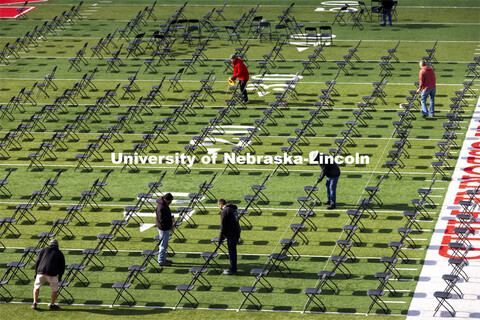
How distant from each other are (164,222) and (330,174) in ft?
16.9

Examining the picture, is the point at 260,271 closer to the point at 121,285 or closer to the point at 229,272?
the point at 229,272

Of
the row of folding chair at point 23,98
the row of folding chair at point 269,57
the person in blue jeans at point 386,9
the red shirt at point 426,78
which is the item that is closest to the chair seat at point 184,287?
the red shirt at point 426,78

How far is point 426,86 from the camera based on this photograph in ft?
114

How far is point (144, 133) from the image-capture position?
35281 mm

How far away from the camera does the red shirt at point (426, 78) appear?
34.6 metres

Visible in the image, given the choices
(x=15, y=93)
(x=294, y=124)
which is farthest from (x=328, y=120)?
(x=15, y=93)

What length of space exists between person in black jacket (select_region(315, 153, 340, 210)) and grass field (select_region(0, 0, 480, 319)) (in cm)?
42

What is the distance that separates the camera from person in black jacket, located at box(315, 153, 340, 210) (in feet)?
91.2

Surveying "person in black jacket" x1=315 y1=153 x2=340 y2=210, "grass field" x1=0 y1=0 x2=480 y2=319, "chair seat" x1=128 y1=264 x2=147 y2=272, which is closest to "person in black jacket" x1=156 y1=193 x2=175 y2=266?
"grass field" x1=0 y1=0 x2=480 y2=319

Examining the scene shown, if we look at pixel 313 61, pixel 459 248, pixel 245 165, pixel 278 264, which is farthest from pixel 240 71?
pixel 459 248

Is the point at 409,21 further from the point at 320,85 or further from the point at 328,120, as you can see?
the point at 328,120

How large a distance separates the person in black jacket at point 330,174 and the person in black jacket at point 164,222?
4.57m

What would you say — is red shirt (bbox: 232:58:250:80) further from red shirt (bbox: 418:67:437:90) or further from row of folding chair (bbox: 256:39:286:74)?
red shirt (bbox: 418:67:437:90)

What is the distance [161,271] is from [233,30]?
21847mm
